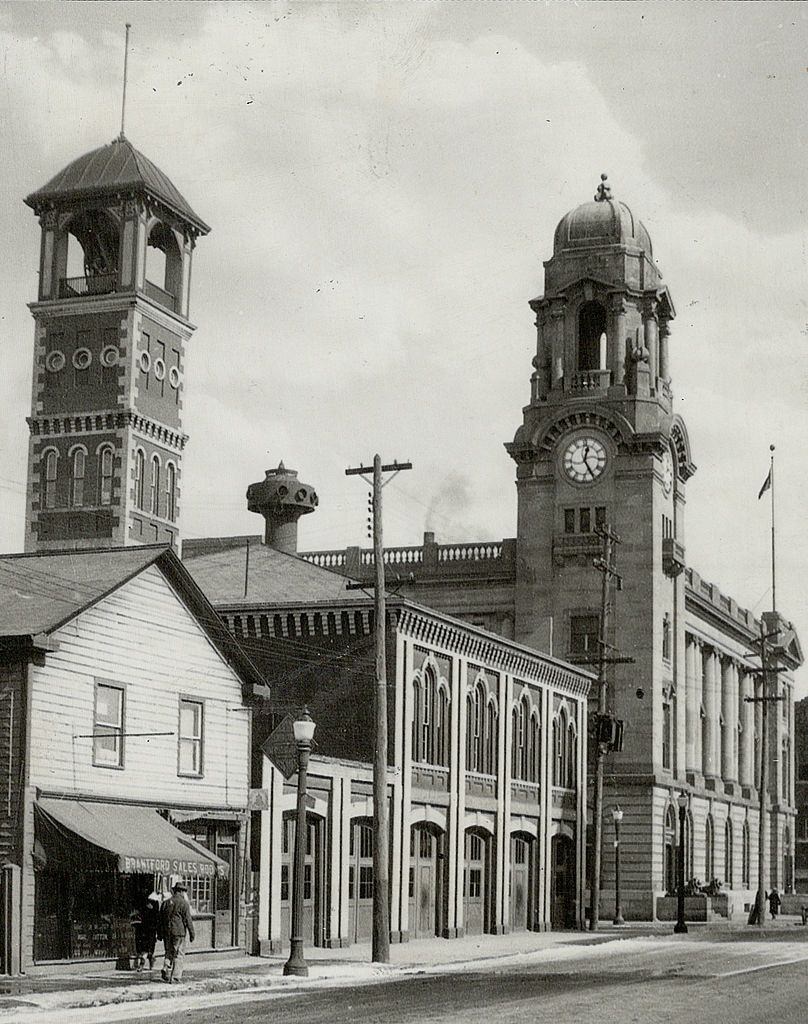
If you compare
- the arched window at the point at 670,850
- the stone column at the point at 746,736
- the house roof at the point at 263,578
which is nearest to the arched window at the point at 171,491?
the arched window at the point at 670,850

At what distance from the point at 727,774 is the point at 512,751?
44.4 meters

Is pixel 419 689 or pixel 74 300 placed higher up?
pixel 74 300

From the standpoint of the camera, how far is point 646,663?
7744 cm

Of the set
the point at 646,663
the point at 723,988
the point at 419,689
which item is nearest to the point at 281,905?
the point at 419,689

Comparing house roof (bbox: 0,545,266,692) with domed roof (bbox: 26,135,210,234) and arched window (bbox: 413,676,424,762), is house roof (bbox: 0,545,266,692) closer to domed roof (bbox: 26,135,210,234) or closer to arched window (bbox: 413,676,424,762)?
arched window (bbox: 413,676,424,762)

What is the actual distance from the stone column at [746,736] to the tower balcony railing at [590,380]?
2564 cm

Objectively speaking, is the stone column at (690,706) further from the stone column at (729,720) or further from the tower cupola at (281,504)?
the tower cupola at (281,504)

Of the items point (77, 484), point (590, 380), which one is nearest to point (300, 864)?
point (590, 380)

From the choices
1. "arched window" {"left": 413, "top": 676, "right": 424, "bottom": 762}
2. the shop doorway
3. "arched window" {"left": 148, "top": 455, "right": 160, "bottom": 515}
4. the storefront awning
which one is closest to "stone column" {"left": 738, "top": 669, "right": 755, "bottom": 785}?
"arched window" {"left": 148, "top": 455, "right": 160, "bottom": 515}

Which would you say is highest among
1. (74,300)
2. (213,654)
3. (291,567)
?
(74,300)

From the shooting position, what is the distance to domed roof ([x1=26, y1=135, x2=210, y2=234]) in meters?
83.4

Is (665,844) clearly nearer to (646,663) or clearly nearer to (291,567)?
(646,663)

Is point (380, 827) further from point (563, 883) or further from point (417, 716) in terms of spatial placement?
point (563, 883)

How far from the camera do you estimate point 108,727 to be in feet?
107
